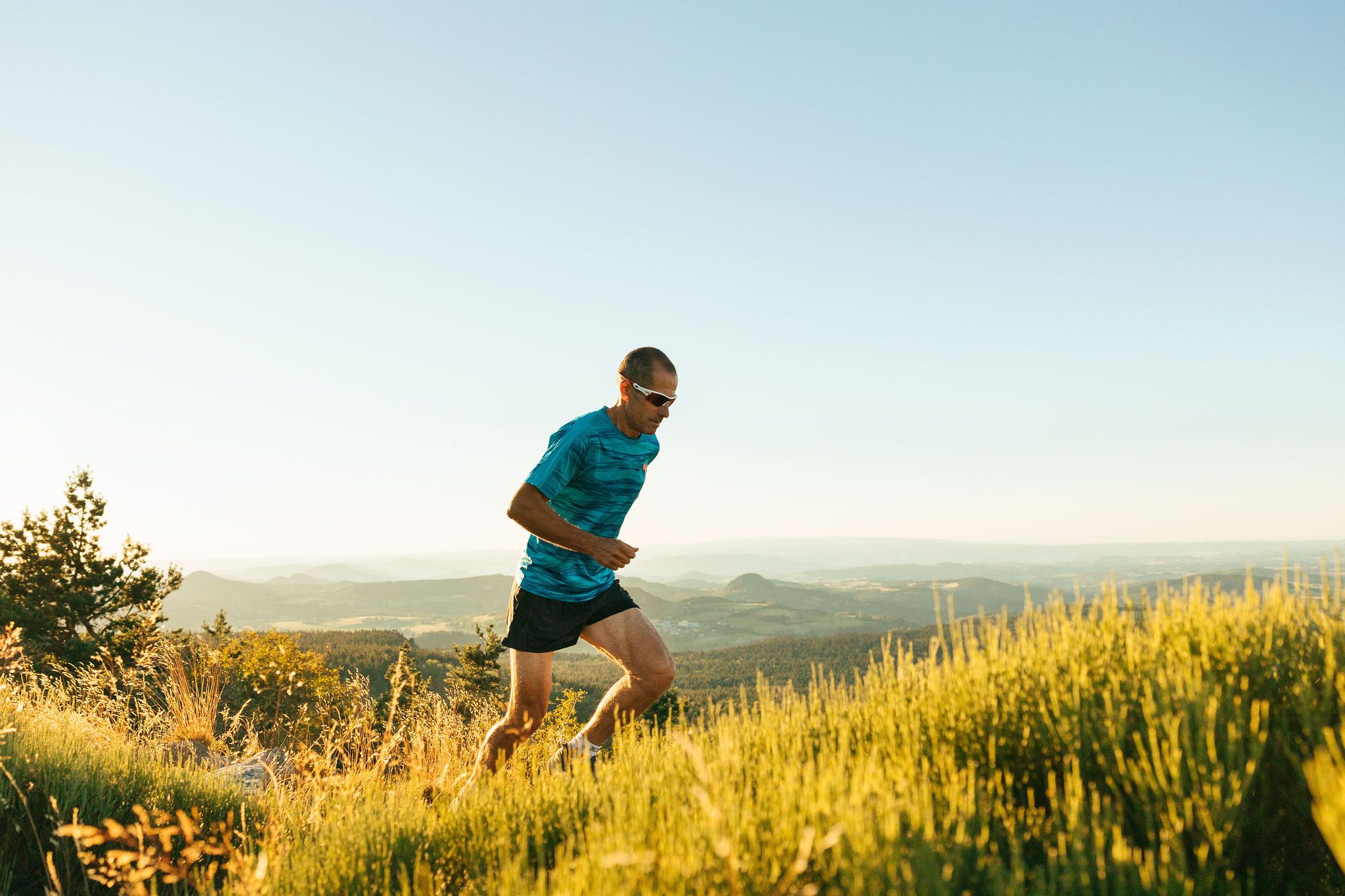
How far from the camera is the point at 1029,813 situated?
2.04 m

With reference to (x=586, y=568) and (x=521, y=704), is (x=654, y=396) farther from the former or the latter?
(x=521, y=704)

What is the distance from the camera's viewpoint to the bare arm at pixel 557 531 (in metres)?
3.76

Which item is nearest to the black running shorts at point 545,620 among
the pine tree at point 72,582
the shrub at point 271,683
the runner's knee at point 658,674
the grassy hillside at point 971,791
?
the runner's knee at point 658,674

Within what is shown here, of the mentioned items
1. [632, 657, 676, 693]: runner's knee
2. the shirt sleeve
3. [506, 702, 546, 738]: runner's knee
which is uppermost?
the shirt sleeve

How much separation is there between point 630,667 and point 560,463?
44.8 inches

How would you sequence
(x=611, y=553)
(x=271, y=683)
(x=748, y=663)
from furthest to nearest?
(x=748, y=663)
(x=271, y=683)
(x=611, y=553)

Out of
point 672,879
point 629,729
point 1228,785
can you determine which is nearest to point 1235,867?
point 1228,785

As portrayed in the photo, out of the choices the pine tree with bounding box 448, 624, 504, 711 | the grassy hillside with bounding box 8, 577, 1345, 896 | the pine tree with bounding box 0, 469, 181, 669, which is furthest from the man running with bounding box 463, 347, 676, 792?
the pine tree with bounding box 448, 624, 504, 711

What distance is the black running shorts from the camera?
4027 millimetres

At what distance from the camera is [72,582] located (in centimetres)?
1488

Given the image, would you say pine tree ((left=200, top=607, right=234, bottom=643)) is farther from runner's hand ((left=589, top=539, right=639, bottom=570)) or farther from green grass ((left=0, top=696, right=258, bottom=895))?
runner's hand ((left=589, top=539, right=639, bottom=570))

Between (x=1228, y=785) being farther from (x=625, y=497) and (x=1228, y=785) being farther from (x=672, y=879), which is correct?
(x=625, y=497)

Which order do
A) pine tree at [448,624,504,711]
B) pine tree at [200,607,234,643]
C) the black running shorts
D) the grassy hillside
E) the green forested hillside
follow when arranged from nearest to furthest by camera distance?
the grassy hillside < the black running shorts < pine tree at [200,607,234,643] < pine tree at [448,624,504,711] < the green forested hillside

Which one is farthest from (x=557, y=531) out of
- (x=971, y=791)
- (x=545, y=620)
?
(x=971, y=791)
